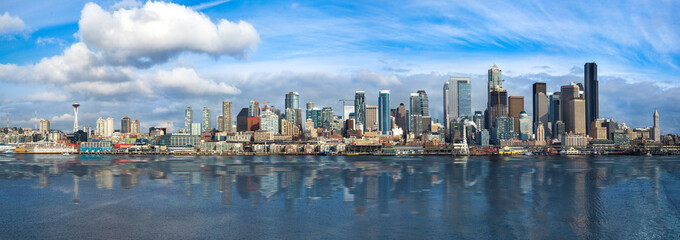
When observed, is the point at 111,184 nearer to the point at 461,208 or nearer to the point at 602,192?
the point at 461,208

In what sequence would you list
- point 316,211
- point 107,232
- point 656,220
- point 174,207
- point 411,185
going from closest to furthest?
point 107,232 → point 656,220 → point 316,211 → point 174,207 → point 411,185

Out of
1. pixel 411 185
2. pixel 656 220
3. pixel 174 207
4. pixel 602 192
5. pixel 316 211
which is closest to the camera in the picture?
pixel 656 220

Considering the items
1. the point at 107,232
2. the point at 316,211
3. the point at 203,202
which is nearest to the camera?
the point at 107,232

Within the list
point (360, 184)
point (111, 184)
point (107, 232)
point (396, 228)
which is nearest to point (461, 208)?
point (396, 228)

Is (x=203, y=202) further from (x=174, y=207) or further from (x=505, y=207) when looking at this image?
(x=505, y=207)

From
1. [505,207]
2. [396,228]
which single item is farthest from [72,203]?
[505,207]

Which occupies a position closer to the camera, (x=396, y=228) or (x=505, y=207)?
(x=396, y=228)

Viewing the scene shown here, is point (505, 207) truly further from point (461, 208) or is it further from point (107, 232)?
point (107, 232)

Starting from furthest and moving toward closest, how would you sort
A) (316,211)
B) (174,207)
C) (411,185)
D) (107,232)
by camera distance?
(411,185) < (174,207) < (316,211) < (107,232)

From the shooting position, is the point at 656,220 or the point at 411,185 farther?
the point at 411,185
